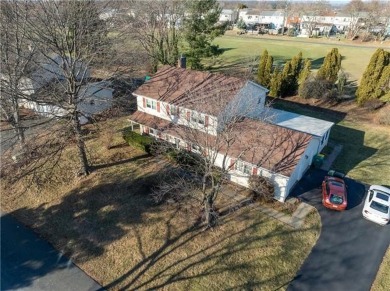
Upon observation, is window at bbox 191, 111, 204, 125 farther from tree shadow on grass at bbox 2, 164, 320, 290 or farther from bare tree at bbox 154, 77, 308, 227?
tree shadow on grass at bbox 2, 164, 320, 290

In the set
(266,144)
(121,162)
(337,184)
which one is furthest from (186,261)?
(337,184)

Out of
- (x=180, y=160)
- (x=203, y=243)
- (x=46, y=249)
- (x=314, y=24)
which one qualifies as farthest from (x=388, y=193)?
(x=314, y=24)

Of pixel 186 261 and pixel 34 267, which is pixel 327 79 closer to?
pixel 186 261

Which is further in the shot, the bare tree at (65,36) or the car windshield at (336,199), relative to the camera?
the car windshield at (336,199)

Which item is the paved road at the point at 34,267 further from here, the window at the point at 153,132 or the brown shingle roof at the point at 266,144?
the window at the point at 153,132

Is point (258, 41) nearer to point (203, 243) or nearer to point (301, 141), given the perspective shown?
point (301, 141)

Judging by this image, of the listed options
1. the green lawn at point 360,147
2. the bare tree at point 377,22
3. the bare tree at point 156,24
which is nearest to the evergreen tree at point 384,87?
the green lawn at point 360,147

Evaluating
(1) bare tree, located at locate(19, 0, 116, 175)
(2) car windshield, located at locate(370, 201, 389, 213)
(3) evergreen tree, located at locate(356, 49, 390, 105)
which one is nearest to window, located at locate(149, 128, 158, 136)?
(1) bare tree, located at locate(19, 0, 116, 175)
